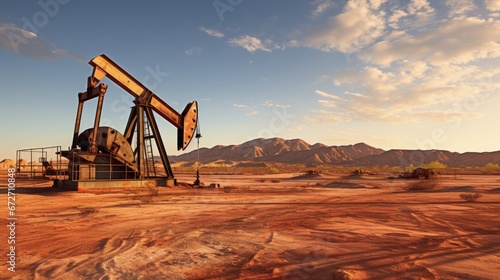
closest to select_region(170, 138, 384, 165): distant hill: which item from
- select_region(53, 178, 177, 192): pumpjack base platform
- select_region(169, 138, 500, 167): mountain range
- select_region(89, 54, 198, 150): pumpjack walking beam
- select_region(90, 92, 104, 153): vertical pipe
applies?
select_region(169, 138, 500, 167): mountain range

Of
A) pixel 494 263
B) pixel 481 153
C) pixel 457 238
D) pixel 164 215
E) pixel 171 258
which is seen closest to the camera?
pixel 494 263

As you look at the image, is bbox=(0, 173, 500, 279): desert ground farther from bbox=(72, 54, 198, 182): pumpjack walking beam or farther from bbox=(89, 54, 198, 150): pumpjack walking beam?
bbox=(89, 54, 198, 150): pumpjack walking beam

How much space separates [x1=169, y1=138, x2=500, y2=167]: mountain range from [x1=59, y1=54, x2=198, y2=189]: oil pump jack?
94.3 m

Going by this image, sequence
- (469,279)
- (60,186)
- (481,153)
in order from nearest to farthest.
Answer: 1. (469,279)
2. (60,186)
3. (481,153)

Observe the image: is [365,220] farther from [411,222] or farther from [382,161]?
[382,161]

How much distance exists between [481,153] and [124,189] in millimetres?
120844

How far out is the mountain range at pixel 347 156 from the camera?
4188 inches

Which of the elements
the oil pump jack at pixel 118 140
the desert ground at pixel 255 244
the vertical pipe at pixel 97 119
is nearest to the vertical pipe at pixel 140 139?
the oil pump jack at pixel 118 140

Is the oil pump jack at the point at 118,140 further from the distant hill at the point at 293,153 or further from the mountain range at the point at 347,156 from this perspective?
the distant hill at the point at 293,153

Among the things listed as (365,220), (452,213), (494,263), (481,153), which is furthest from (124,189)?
(481,153)

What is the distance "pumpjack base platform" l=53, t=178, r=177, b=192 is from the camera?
570 inches

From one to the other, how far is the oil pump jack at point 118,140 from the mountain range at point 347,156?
94297 mm

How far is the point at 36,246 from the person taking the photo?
214 inches

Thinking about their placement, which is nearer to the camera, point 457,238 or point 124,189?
point 457,238
